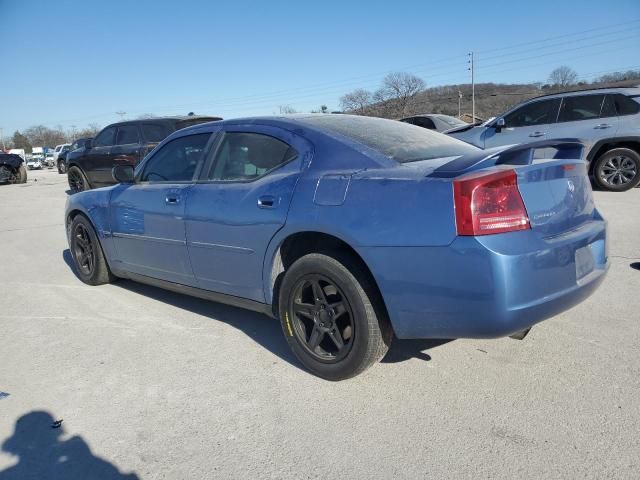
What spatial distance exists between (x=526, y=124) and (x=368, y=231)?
8.30m

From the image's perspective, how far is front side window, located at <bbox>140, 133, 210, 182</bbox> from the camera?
3.80 m

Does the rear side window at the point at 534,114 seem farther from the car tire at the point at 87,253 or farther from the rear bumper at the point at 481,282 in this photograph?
the car tire at the point at 87,253

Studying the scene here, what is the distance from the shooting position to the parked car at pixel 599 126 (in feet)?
28.5

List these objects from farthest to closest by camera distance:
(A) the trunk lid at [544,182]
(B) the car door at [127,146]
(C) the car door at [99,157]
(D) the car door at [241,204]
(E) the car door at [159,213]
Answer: (C) the car door at [99,157]
(B) the car door at [127,146]
(E) the car door at [159,213]
(D) the car door at [241,204]
(A) the trunk lid at [544,182]

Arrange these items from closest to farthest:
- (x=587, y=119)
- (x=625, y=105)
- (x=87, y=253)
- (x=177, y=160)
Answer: (x=177, y=160)
(x=87, y=253)
(x=625, y=105)
(x=587, y=119)

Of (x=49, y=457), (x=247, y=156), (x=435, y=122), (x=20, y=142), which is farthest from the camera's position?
(x=20, y=142)

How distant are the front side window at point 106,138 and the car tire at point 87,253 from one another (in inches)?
284

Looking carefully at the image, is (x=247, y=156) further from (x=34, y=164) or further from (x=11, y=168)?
(x=34, y=164)

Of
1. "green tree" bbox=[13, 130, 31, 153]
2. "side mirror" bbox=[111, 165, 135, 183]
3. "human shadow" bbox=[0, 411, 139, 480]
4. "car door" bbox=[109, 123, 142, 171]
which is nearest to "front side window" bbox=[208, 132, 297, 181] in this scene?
"side mirror" bbox=[111, 165, 135, 183]

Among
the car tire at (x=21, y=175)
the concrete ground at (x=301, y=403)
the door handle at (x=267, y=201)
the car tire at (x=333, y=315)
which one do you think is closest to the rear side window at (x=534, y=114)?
the concrete ground at (x=301, y=403)

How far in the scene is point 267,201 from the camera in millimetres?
3055

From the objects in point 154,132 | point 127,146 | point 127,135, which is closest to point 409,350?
point 154,132

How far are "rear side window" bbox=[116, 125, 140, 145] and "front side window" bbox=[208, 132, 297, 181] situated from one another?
835cm

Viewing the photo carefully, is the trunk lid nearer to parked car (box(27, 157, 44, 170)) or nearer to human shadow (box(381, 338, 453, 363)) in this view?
human shadow (box(381, 338, 453, 363))
